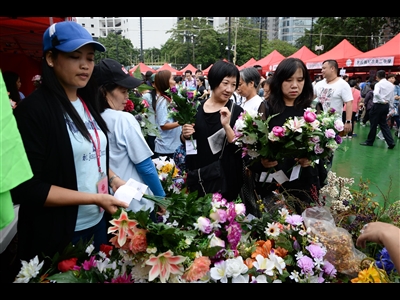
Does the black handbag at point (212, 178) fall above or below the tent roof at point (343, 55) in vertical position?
below

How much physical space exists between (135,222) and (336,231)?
0.91m

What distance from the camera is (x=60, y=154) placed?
134cm

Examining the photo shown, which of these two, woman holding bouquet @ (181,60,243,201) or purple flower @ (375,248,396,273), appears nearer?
purple flower @ (375,248,396,273)

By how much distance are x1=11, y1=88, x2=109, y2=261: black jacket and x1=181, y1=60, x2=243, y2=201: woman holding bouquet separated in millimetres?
1302

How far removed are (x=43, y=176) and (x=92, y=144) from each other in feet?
0.84

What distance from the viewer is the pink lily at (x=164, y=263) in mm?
1128

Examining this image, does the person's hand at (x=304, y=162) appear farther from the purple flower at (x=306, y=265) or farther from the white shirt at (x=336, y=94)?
the white shirt at (x=336, y=94)

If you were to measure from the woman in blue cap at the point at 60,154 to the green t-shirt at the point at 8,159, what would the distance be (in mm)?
600

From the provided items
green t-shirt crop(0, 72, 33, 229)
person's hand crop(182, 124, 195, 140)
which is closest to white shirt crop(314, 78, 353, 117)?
person's hand crop(182, 124, 195, 140)

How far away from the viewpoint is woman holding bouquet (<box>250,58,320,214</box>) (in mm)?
2311

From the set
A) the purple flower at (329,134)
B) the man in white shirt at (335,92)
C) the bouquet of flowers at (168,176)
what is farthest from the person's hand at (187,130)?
the man in white shirt at (335,92)

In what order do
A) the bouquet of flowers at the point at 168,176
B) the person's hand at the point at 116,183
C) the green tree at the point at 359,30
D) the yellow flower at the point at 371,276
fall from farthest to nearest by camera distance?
the green tree at the point at 359,30, the bouquet of flowers at the point at 168,176, the person's hand at the point at 116,183, the yellow flower at the point at 371,276

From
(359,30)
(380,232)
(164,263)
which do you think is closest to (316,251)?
(380,232)

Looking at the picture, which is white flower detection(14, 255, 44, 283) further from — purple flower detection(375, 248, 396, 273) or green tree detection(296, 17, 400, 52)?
green tree detection(296, 17, 400, 52)
